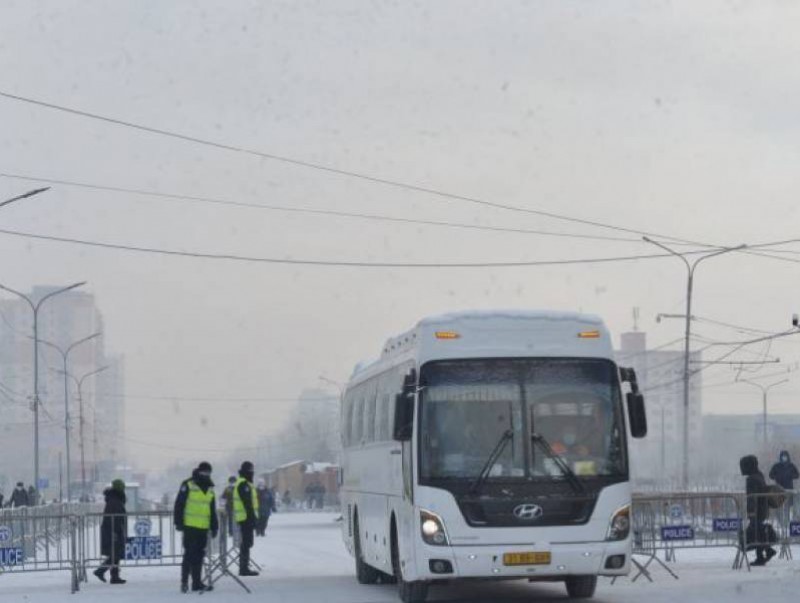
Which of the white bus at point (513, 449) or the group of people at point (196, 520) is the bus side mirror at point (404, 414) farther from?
the group of people at point (196, 520)

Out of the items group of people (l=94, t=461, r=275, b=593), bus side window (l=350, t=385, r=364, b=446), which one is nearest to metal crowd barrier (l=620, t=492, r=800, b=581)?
bus side window (l=350, t=385, r=364, b=446)

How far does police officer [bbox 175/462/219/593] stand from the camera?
73.1ft

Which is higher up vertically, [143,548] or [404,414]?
[404,414]

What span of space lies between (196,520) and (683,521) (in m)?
8.33

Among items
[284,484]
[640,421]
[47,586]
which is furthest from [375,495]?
[284,484]

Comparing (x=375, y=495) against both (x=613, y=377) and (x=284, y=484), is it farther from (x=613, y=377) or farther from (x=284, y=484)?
(x=284, y=484)

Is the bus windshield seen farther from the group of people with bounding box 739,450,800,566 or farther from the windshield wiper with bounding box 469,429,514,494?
the group of people with bounding box 739,450,800,566

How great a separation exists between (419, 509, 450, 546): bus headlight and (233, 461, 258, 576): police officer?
8.15m

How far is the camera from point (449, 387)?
59.0ft

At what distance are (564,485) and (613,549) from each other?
2.74 ft

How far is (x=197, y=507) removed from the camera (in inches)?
881

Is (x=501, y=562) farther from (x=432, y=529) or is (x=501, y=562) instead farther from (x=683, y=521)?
(x=683, y=521)

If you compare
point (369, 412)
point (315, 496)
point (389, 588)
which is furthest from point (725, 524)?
point (315, 496)

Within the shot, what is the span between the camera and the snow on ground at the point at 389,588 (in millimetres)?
Result: 20094
